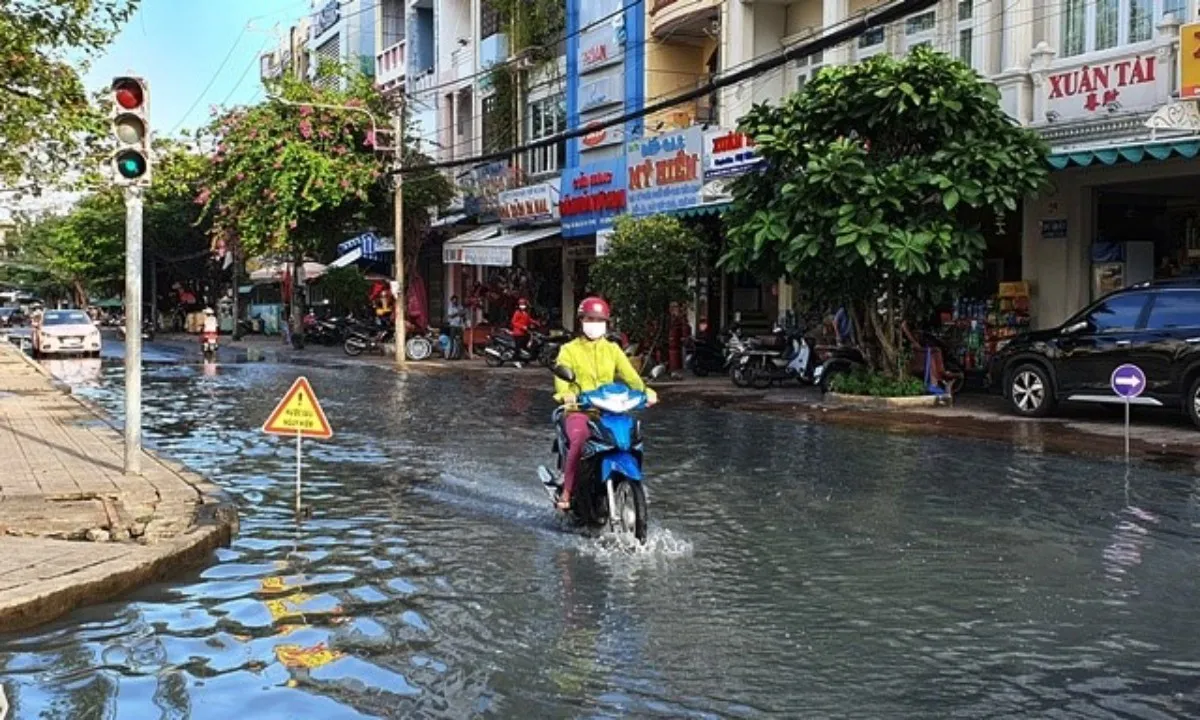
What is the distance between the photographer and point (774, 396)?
67.8 ft

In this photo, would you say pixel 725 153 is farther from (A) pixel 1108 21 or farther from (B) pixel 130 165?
(B) pixel 130 165

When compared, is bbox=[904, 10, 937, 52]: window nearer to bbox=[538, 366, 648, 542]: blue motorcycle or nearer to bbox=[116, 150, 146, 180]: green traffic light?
bbox=[116, 150, 146, 180]: green traffic light

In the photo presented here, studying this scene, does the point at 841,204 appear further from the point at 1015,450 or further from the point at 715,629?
the point at 715,629

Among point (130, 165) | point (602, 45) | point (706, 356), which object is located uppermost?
point (602, 45)

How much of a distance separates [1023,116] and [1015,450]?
7328 mm

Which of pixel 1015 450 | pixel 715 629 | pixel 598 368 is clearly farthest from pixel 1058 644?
pixel 1015 450

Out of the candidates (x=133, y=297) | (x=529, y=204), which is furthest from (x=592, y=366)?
(x=529, y=204)

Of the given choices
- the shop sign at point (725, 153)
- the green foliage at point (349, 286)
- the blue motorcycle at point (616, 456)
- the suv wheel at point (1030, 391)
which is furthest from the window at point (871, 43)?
the green foliage at point (349, 286)

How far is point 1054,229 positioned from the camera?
63.4 feet

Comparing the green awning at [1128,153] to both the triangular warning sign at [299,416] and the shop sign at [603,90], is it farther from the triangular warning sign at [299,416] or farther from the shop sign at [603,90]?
the shop sign at [603,90]

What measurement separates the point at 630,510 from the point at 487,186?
28.7 meters

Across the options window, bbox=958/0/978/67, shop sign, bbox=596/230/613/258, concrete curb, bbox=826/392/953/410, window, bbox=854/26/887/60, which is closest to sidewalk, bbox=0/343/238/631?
concrete curb, bbox=826/392/953/410

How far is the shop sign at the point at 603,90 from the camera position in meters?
29.9

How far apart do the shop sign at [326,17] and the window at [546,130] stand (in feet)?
65.7
